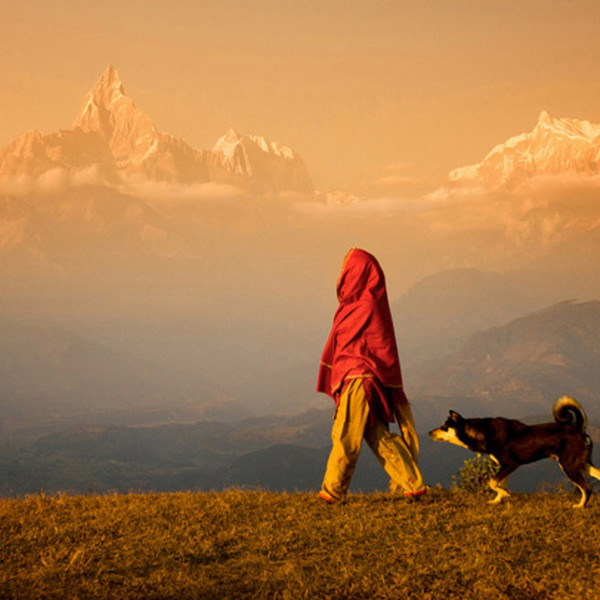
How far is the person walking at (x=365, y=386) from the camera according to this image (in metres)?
11.6

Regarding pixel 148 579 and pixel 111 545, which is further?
pixel 111 545

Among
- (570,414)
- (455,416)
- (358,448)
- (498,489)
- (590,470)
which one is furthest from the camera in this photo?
(358,448)

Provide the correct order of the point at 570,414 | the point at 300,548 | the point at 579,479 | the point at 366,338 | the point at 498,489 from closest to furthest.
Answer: the point at 300,548, the point at 579,479, the point at 570,414, the point at 498,489, the point at 366,338

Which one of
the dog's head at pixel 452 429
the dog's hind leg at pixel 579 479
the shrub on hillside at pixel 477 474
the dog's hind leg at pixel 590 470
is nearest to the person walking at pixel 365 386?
the dog's head at pixel 452 429

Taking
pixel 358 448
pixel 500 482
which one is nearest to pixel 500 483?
pixel 500 482

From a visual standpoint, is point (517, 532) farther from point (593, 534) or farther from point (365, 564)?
point (365, 564)

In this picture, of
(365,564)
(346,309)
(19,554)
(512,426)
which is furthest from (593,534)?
(19,554)

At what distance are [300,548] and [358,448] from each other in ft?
8.95

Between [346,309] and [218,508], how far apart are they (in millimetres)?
3732

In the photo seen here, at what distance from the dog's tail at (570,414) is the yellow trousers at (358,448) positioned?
2262mm

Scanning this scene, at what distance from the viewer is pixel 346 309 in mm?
12391

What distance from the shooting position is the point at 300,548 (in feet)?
30.6

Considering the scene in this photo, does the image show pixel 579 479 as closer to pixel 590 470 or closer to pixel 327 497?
pixel 590 470

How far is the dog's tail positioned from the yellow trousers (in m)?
2.26
